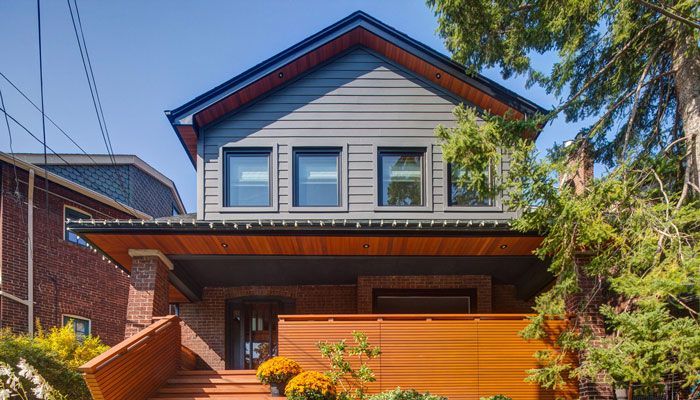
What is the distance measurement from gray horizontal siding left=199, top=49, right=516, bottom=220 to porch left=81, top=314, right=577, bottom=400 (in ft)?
8.32

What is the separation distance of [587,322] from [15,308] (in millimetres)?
12787

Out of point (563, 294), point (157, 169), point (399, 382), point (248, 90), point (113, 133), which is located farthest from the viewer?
point (157, 169)

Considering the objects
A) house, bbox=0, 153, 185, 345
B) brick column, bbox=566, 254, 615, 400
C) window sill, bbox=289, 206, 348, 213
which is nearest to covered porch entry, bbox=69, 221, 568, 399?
brick column, bbox=566, 254, 615, 400

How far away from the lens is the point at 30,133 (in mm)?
14094

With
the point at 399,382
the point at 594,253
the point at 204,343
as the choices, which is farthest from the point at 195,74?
the point at 594,253

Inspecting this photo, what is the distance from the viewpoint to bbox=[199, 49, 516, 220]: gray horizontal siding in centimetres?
1109

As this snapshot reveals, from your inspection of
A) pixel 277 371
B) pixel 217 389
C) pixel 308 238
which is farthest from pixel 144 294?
pixel 308 238

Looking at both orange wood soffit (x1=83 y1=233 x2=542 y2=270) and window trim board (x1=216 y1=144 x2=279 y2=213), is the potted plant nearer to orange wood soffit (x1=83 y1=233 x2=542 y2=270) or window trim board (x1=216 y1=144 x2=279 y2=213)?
orange wood soffit (x1=83 y1=233 x2=542 y2=270)

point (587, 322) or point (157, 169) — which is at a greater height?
point (157, 169)

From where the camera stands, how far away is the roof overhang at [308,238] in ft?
29.1

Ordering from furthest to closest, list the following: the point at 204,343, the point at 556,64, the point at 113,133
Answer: the point at 113,133 → the point at 204,343 → the point at 556,64

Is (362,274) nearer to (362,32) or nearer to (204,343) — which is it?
(204,343)

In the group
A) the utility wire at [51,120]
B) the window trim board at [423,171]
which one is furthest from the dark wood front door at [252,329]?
the utility wire at [51,120]

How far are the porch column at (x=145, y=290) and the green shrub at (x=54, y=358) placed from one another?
3.97 feet
